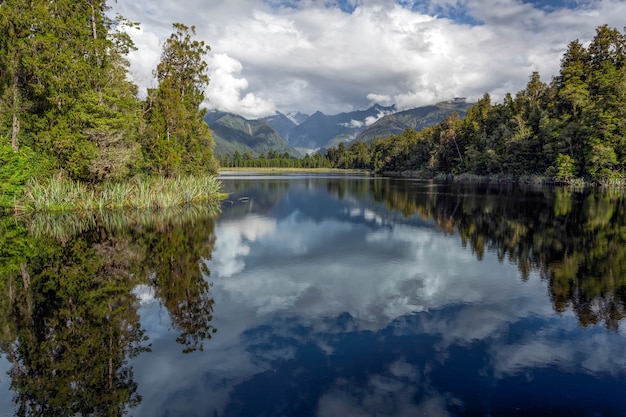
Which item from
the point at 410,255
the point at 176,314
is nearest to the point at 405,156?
the point at 410,255

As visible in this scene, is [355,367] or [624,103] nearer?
[355,367]

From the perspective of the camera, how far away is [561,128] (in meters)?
71.4

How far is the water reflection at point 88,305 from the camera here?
766 cm

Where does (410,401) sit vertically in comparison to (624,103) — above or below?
below

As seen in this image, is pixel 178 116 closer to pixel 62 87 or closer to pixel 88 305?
pixel 62 87

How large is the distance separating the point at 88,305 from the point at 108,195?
24.7 m

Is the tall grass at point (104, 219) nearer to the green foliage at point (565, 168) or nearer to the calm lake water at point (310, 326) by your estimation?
the calm lake water at point (310, 326)

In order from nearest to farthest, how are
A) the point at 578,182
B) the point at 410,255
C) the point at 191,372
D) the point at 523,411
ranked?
the point at 523,411 < the point at 191,372 < the point at 410,255 < the point at 578,182

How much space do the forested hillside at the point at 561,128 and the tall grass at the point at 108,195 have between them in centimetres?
6384

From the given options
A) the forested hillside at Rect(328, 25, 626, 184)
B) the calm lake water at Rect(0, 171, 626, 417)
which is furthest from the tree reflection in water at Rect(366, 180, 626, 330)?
the forested hillside at Rect(328, 25, 626, 184)

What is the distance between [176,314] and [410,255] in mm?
12189

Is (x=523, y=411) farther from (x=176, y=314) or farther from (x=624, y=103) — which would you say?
(x=624, y=103)

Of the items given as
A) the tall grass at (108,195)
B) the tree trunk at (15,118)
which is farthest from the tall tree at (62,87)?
the tall grass at (108,195)

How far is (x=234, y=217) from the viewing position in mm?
32594
